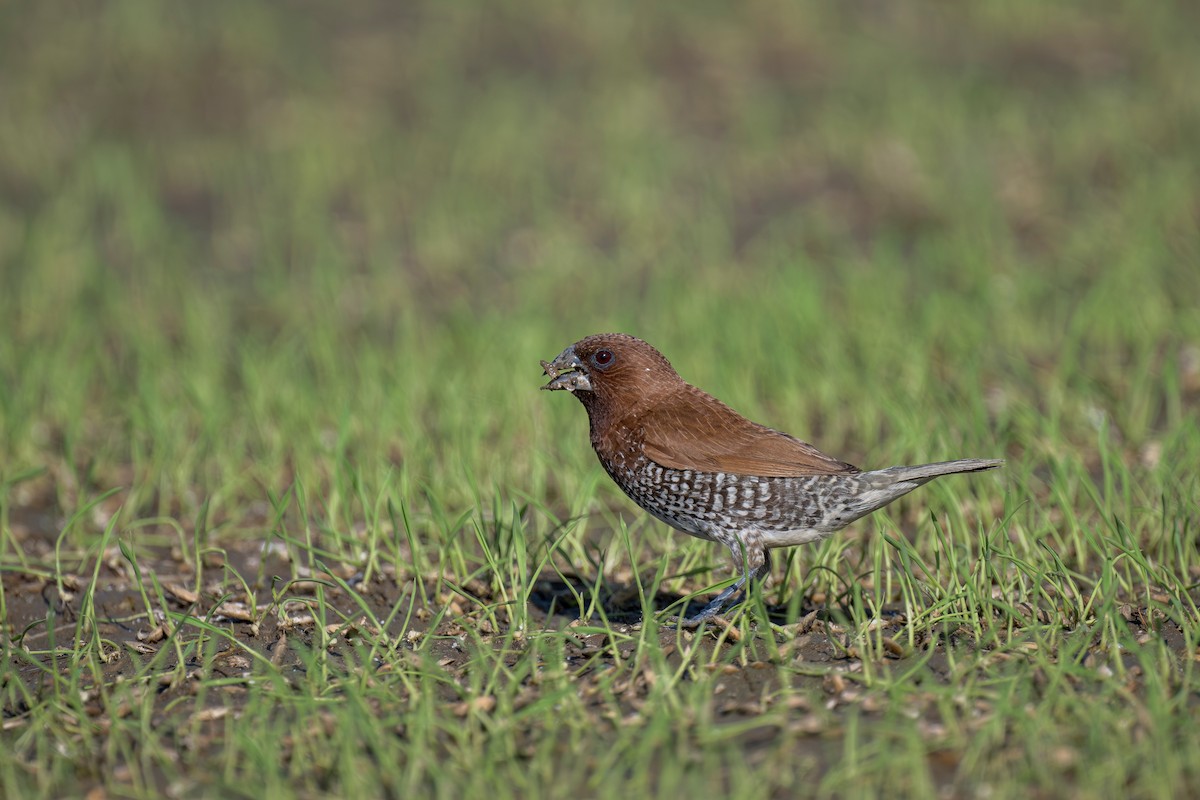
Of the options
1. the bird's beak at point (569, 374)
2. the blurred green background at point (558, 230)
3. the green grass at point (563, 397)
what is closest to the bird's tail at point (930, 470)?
the green grass at point (563, 397)

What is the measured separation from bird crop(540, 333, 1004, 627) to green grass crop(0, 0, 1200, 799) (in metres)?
0.28

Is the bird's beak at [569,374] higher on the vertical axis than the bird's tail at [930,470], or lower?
higher

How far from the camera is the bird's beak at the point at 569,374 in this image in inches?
191

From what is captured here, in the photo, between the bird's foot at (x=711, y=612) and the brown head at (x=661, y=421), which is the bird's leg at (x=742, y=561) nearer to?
the bird's foot at (x=711, y=612)

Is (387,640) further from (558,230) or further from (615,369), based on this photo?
(558,230)

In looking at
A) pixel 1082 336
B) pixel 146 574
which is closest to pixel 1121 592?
pixel 1082 336

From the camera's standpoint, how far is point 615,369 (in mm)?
4812

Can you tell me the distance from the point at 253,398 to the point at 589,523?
1.93m

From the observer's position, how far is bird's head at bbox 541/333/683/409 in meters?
4.79

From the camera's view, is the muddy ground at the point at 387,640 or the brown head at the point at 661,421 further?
the brown head at the point at 661,421

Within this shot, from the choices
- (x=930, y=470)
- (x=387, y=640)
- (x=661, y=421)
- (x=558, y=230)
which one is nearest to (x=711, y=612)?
(x=661, y=421)

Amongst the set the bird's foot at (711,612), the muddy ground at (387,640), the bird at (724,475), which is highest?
the bird at (724,475)

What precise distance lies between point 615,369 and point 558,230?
4.98 meters

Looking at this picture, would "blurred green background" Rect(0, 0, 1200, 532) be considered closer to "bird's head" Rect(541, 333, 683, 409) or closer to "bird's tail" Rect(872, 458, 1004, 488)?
"bird's head" Rect(541, 333, 683, 409)
